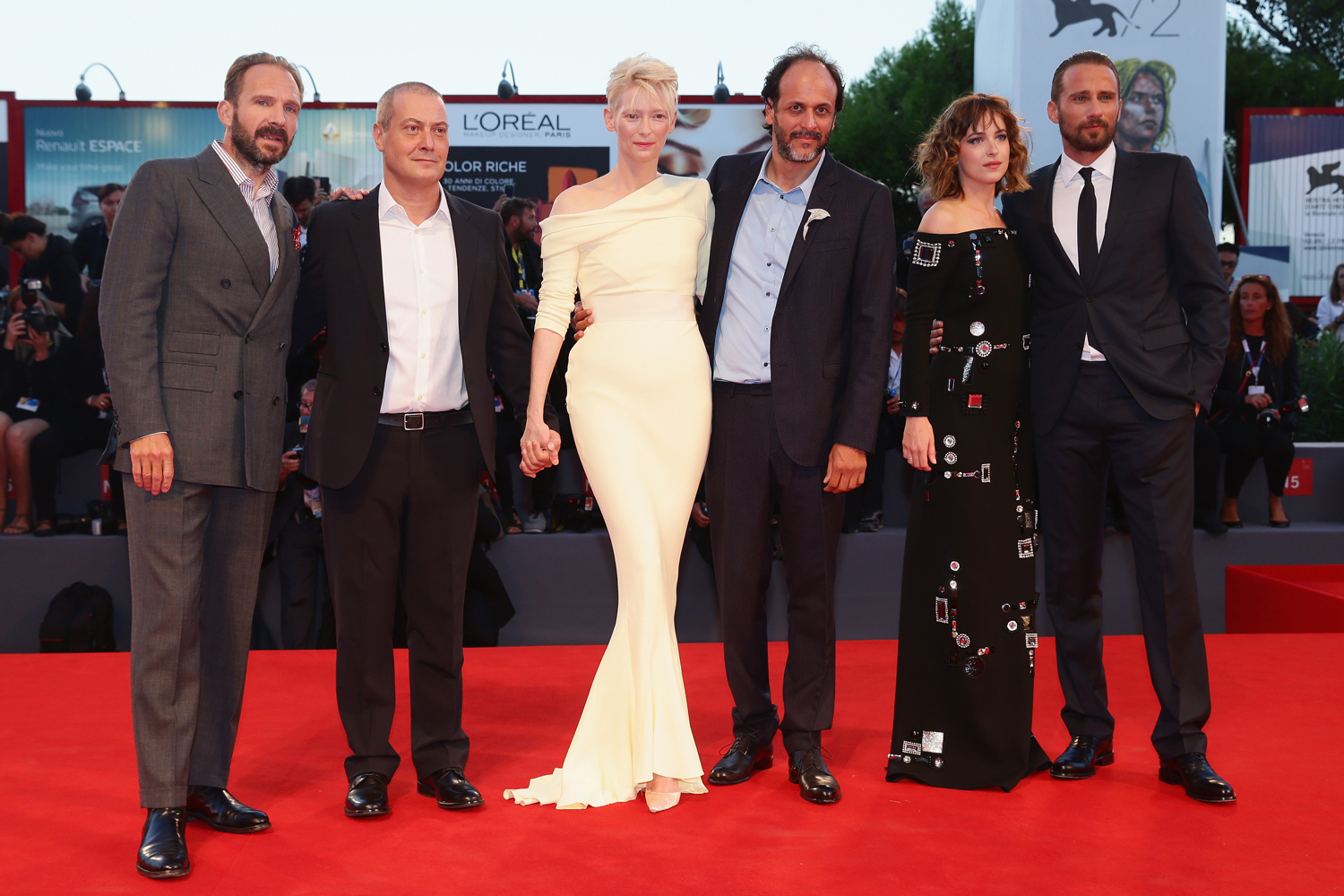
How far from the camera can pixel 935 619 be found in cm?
314

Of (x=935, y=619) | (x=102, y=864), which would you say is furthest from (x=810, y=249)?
(x=102, y=864)

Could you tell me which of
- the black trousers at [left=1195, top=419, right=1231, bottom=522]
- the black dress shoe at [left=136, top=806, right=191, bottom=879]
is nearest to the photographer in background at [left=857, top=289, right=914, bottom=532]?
the black trousers at [left=1195, top=419, right=1231, bottom=522]

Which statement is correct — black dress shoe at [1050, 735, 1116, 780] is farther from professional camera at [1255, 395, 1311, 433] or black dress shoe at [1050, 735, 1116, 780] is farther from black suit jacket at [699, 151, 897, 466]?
professional camera at [1255, 395, 1311, 433]

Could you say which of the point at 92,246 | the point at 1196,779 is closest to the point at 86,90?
the point at 92,246

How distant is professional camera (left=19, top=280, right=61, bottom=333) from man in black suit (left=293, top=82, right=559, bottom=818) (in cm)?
410

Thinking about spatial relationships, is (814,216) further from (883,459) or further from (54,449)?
(54,449)

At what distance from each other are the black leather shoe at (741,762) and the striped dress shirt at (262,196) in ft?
5.75

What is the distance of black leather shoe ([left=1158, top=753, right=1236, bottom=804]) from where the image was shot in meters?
2.96

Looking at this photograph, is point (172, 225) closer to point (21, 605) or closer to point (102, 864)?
point (102, 864)

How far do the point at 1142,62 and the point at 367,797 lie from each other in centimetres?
1191

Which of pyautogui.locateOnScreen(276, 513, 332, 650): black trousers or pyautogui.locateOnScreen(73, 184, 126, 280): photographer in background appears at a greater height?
pyautogui.locateOnScreen(73, 184, 126, 280): photographer in background

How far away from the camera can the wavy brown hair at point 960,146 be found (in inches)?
120

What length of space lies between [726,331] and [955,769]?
1.34 metres

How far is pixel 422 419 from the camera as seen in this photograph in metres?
3.01
